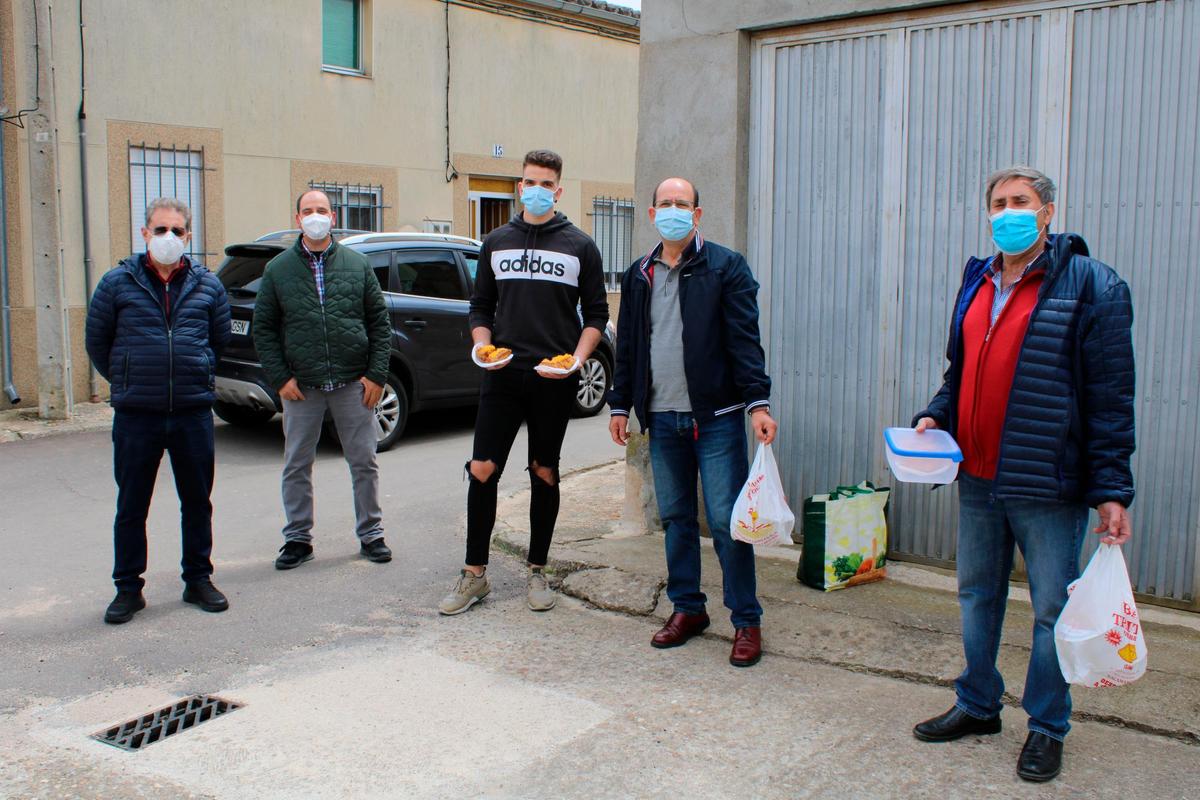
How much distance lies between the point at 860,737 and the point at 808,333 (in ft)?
8.49

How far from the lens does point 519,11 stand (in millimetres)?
16156

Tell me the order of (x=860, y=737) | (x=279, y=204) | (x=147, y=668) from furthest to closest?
(x=279, y=204)
(x=147, y=668)
(x=860, y=737)

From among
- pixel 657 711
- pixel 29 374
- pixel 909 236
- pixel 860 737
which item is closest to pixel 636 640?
pixel 657 711

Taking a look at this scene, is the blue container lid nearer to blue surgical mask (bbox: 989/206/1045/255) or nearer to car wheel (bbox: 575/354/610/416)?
blue surgical mask (bbox: 989/206/1045/255)

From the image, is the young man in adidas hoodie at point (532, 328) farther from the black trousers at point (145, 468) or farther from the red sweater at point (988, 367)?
the red sweater at point (988, 367)

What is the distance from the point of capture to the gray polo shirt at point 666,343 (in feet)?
15.4

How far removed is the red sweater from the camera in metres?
3.62

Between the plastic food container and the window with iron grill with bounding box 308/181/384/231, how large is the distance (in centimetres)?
1125

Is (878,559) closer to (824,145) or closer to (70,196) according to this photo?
(824,145)

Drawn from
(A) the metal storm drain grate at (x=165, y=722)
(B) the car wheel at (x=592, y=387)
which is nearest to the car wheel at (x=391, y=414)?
(B) the car wheel at (x=592, y=387)

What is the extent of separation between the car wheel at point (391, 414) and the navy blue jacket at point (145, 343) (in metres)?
4.13

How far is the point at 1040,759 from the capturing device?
3617 millimetres

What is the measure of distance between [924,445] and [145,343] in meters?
3.40

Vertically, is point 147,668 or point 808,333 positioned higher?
point 808,333
